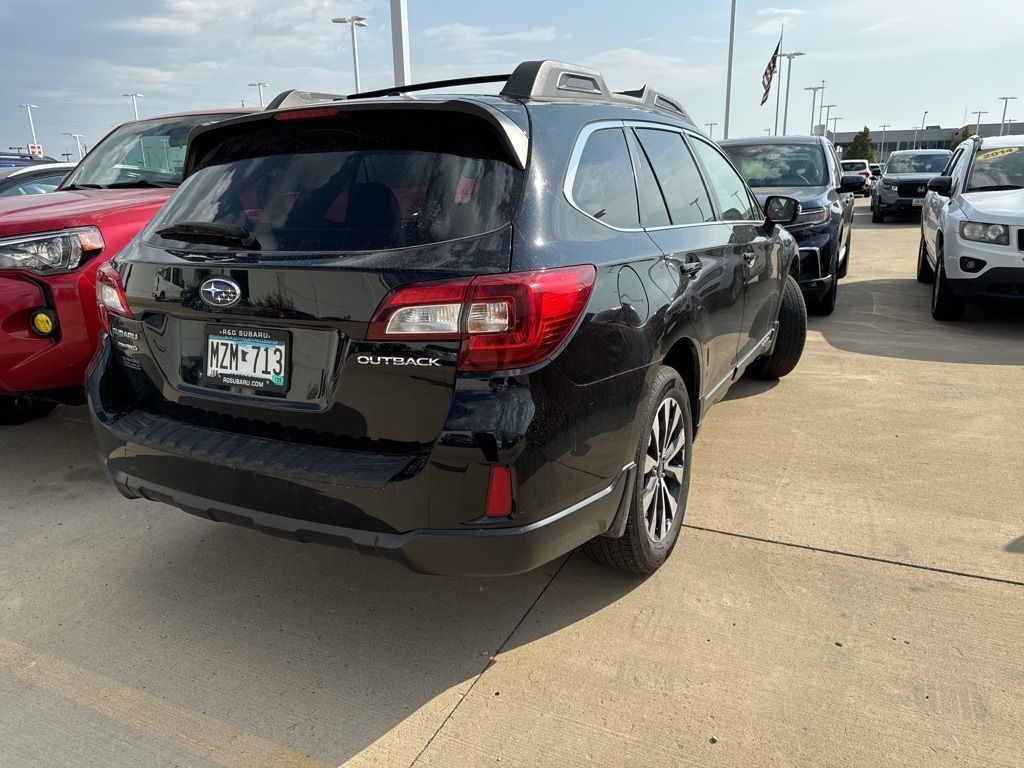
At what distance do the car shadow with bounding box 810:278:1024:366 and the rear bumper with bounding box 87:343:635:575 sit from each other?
461 cm

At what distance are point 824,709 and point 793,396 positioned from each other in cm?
306

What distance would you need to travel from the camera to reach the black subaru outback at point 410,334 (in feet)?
6.54

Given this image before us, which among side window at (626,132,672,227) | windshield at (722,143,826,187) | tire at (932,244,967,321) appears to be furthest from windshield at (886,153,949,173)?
side window at (626,132,672,227)

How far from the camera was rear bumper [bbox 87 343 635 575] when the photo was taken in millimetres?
2002

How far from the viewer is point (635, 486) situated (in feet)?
8.16

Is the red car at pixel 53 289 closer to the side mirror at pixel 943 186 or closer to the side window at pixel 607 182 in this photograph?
the side window at pixel 607 182

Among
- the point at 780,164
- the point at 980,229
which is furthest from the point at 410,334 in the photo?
the point at 780,164

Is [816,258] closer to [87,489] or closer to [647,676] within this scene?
[647,676]

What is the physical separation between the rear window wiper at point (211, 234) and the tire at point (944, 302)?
21.1 ft

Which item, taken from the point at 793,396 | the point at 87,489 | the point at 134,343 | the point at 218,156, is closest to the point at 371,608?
the point at 134,343

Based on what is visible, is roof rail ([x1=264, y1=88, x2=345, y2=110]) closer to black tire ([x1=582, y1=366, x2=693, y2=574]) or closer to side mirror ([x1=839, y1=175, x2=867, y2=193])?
black tire ([x1=582, y1=366, x2=693, y2=574])

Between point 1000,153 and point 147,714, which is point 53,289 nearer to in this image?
point 147,714

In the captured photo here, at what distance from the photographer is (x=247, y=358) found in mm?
2246

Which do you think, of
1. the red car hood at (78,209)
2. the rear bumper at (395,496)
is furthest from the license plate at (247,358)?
the red car hood at (78,209)
